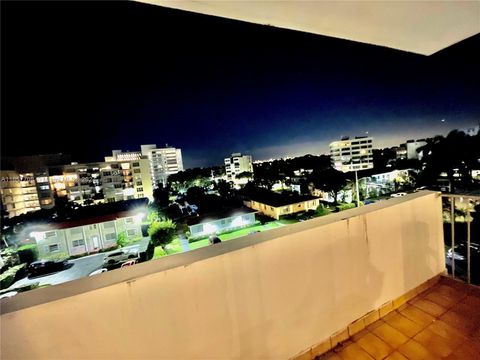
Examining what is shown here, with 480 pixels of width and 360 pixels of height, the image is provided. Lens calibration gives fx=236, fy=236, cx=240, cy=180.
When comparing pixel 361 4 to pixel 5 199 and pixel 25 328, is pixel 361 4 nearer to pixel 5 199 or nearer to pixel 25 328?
pixel 25 328

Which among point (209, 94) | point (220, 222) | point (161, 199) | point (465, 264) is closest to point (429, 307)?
point (465, 264)

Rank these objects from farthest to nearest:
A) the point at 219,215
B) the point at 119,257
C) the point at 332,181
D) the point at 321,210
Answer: the point at 332,181 < the point at 321,210 < the point at 219,215 < the point at 119,257

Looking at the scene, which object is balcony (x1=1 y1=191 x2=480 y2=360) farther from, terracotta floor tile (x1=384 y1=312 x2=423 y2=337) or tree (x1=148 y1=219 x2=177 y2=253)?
tree (x1=148 y1=219 x2=177 y2=253)

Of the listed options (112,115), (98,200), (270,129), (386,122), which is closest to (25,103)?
(98,200)

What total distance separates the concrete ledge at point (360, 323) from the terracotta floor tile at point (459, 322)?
252 mm

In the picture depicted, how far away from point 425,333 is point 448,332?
5.5 inches

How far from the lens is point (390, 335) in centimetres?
162

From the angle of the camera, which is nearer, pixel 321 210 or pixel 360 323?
pixel 360 323

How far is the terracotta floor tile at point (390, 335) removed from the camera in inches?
61.4

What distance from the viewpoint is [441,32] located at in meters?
2.31

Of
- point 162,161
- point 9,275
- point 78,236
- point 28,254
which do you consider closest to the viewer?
point 9,275

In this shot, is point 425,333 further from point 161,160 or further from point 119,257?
point 161,160

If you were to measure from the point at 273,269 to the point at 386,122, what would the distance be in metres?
63.2

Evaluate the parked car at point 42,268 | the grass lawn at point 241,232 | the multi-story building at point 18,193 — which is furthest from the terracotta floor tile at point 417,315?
the multi-story building at point 18,193
